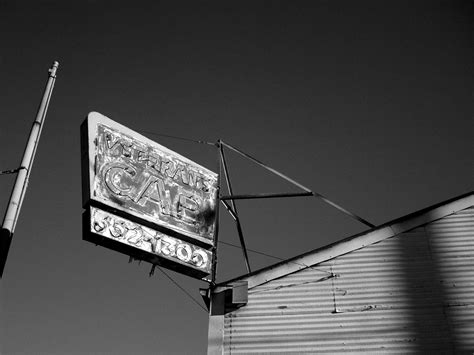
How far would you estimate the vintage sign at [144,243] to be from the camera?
802 centimetres

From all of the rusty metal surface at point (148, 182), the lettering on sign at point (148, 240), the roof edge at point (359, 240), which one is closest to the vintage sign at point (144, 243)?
the lettering on sign at point (148, 240)

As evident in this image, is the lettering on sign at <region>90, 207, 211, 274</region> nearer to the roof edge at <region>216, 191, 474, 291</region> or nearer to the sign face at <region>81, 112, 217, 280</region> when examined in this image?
the sign face at <region>81, 112, 217, 280</region>

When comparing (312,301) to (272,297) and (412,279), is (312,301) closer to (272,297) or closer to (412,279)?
(272,297)

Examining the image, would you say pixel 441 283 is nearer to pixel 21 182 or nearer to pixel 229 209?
pixel 229 209

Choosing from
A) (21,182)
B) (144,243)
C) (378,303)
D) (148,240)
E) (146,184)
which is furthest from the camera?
(146,184)

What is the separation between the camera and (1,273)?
6680mm

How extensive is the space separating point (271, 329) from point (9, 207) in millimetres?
4665

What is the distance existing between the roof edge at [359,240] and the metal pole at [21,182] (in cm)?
374

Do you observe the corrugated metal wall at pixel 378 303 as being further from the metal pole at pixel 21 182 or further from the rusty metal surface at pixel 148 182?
the metal pole at pixel 21 182

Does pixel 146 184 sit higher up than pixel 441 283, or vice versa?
pixel 146 184

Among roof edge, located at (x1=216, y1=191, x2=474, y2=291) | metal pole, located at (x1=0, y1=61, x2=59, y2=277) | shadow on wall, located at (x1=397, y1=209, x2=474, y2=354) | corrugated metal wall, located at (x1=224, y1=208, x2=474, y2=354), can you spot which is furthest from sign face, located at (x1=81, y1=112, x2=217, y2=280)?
shadow on wall, located at (x1=397, y1=209, x2=474, y2=354)

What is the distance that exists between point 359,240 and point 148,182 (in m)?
4.06

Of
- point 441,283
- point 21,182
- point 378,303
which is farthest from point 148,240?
point 441,283

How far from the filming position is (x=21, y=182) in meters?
7.58
